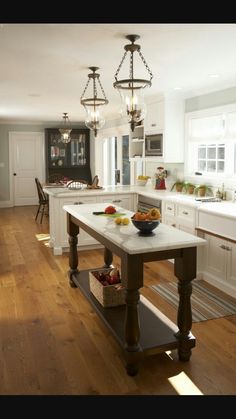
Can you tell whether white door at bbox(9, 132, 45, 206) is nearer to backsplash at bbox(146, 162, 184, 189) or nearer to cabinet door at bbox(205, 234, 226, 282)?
backsplash at bbox(146, 162, 184, 189)

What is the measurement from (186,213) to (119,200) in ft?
4.96

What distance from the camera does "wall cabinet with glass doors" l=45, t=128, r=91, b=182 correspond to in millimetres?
10008

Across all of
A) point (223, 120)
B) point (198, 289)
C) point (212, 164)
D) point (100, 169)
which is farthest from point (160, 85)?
point (100, 169)

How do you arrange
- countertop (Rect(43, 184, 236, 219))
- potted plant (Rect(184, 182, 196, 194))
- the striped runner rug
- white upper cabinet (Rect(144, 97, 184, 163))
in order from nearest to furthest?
the striped runner rug, countertop (Rect(43, 184, 236, 219)), potted plant (Rect(184, 182, 196, 194)), white upper cabinet (Rect(144, 97, 184, 163))

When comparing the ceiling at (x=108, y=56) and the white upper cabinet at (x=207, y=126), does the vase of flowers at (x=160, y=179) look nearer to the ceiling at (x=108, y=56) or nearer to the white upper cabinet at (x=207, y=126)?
the white upper cabinet at (x=207, y=126)

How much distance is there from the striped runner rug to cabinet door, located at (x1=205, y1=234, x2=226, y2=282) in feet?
0.52

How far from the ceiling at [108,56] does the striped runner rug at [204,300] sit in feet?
7.51

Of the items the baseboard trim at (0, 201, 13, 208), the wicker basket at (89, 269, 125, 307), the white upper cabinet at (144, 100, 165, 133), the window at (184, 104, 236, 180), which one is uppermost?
the white upper cabinet at (144, 100, 165, 133)

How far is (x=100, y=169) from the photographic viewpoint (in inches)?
373

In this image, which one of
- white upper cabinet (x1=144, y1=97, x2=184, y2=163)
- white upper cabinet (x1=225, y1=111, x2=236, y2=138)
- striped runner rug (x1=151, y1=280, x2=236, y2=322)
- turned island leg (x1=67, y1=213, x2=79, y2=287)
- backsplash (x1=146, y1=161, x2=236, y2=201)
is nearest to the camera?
striped runner rug (x1=151, y1=280, x2=236, y2=322)

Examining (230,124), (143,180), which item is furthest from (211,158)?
(143,180)

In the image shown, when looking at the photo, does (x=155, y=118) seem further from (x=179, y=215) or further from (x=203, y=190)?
(x=179, y=215)

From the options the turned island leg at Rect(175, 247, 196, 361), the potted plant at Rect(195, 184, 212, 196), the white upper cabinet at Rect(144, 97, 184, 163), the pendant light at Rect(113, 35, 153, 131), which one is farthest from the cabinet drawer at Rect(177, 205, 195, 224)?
the turned island leg at Rect(175, 247, 196, 361)
